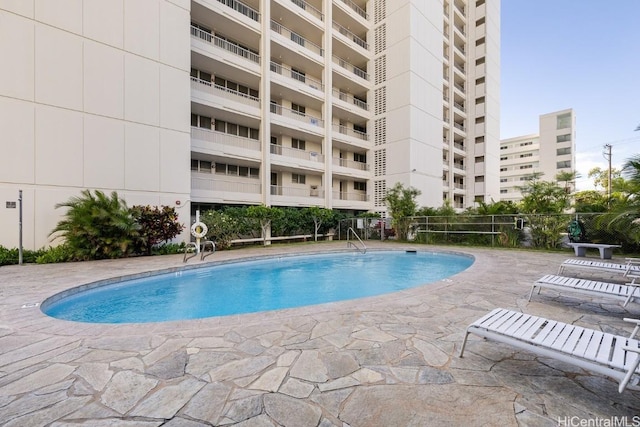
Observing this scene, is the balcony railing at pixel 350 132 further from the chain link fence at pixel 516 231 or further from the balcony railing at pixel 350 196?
the chain link fence at pixel 516 231

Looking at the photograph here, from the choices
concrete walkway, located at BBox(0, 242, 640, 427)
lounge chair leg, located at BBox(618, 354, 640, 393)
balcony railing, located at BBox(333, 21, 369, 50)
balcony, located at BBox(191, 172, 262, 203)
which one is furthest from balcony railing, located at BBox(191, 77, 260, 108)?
lounge chair leg, located at BBox(618, 354, 640, 393)

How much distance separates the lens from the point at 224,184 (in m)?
15.2

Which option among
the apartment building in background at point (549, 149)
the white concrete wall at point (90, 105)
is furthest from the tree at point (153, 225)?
the apartment building in background at point (549, 149)

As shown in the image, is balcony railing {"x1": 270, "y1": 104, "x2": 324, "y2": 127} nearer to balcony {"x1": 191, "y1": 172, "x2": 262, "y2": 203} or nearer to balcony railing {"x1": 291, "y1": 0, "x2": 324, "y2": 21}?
balcony {"x1": 191, "y1": 172, "x2": 262, "y2": 203}

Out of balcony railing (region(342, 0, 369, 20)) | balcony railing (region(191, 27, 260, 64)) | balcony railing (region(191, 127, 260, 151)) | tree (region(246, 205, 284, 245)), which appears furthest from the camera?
balcony railing (region(342, 0, 369, 20))

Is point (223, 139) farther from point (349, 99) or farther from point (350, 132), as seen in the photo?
point (349, 99)

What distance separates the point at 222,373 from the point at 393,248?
11.9m

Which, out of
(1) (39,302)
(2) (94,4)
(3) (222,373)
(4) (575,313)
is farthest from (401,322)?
(2) (94,4)

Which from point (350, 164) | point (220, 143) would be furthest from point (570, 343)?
point (350, 164)

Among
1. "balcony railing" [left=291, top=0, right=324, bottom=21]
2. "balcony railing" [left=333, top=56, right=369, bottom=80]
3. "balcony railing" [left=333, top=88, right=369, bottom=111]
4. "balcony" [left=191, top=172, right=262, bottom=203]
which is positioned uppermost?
"balcony railing" [left=291, top=0, right=324, bottom=21]

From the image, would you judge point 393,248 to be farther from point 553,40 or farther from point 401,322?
point 553,40

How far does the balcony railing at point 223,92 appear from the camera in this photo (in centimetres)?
1441

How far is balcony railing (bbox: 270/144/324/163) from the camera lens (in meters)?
17.3

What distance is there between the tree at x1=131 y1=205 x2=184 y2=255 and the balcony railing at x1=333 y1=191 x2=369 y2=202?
11927 millimetres
